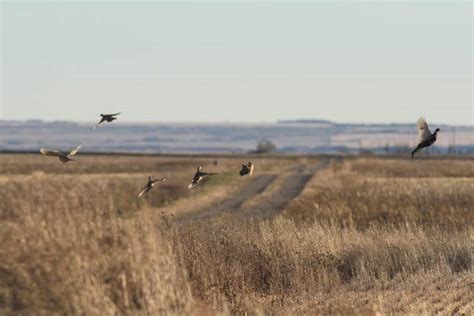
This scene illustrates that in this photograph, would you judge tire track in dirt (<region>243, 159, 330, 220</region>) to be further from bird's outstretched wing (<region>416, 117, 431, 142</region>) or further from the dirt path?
bird's outstretched wing (<region>416, 117, 431, 142</region>)

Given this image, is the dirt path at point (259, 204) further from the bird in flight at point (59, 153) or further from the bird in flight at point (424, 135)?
the bird in flight at point (59, 153)

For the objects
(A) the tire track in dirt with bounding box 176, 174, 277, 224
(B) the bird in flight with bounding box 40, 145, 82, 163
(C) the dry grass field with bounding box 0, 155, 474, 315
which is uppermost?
(B) the bird in flight with bounding box 40, 145, 82, 163

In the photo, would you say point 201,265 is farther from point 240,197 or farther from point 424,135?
point 240,197

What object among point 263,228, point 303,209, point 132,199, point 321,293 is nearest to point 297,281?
point 321,293

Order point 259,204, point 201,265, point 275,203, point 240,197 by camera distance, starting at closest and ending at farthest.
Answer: point 201,265 → point 275,203 → point 259,204 → point 240,197

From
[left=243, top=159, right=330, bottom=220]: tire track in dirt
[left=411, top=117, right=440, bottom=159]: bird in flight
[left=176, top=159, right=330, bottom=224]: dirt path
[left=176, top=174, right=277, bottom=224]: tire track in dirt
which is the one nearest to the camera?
[left=411, top=117, right=440, bottom=159]: bird in flight

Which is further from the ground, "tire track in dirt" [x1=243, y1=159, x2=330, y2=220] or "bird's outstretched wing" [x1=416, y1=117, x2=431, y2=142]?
"bird's outstretched wing" [x1=416, y1=117, x2=431, y2=142]

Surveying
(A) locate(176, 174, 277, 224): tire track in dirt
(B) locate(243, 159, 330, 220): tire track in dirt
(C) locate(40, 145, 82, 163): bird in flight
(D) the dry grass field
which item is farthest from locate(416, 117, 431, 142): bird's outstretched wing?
(A) locate(176, 174, 277, 224): tire track in dirt

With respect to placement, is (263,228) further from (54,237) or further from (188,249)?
(54,237)

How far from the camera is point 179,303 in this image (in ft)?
34.7

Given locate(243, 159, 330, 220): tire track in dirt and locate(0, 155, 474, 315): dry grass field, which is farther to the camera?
locate(243, 159, 330, 220): tire track in dirt

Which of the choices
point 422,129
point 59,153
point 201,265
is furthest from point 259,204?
point 59,153

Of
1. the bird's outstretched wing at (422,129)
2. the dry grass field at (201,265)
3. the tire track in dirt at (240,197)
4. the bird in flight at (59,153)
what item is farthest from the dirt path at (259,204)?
the bird in flight at (59,153)

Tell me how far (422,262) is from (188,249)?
4.69m
